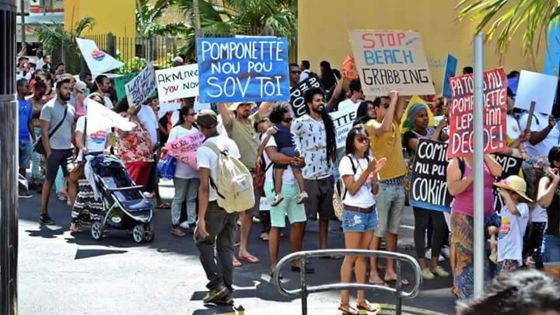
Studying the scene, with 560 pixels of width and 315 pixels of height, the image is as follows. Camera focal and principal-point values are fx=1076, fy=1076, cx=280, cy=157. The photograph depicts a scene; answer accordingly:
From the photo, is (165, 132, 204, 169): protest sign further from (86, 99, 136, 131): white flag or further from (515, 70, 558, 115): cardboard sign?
(515, 70, 558, 115): cardboard sign

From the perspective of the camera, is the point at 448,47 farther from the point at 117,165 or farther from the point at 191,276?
the point at 191,276

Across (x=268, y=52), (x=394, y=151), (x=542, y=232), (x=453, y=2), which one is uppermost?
(x=453, y=2)

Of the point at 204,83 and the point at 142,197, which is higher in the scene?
the point at 204,83

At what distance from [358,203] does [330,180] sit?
1730mm

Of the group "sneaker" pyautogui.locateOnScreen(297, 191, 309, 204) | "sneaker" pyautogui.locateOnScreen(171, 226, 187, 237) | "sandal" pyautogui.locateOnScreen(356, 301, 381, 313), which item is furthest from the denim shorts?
"sneaker" pyautogui.locateOnScreen(171, 226, 187, 237)

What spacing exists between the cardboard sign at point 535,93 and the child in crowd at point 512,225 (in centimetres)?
329

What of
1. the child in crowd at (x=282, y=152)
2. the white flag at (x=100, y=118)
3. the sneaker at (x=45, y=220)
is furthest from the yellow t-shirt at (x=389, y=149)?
the sneaker at (x=45, y=220)

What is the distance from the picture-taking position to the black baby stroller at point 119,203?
1152 cm

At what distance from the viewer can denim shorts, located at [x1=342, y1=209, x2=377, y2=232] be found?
840 cm

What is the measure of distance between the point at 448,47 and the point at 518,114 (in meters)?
8.57

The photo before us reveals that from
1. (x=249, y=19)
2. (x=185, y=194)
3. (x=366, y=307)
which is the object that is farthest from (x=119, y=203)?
(x=249, y=19)

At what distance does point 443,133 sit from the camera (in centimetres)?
1027

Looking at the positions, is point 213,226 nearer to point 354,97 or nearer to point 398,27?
point 354,97

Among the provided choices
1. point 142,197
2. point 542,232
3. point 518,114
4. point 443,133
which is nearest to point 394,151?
point 443,133
